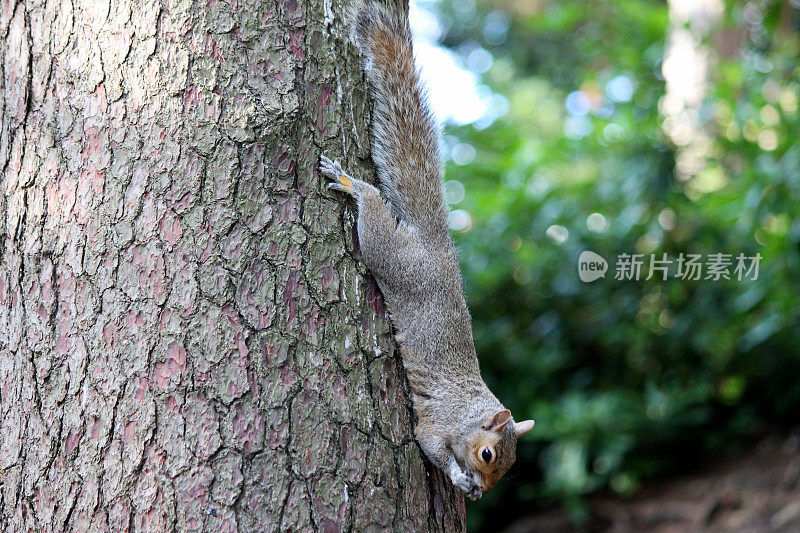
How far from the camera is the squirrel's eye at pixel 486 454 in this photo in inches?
73.7

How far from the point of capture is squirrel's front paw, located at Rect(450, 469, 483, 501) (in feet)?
4.95

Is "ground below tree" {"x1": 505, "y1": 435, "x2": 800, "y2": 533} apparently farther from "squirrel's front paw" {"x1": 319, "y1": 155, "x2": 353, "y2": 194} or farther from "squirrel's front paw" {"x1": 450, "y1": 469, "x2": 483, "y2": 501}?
"squirrel's front paw" {"x1": 319, "y1": 155, "x2": 353, "y2": 194}

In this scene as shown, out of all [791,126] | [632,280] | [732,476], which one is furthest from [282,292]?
[732,476]

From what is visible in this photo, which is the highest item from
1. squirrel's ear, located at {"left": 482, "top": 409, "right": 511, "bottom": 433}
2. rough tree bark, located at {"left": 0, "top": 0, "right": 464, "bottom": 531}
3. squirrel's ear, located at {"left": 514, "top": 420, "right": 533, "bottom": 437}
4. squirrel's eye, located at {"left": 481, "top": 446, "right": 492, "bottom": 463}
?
rough tree bark, located at {"left": 0, "top": 0, "right": 464, "bottom": 531}

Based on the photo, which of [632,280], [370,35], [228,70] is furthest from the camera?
[632,280]

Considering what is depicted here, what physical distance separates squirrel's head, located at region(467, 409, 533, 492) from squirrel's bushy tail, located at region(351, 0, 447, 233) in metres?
0.53

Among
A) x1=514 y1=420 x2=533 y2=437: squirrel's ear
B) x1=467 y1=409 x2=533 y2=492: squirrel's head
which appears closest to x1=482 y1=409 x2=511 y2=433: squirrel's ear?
x1=467 y1=409 x2=533 y2=492: squirrel's head

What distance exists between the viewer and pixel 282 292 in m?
1.25

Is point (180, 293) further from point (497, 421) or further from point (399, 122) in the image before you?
point (497, 421)

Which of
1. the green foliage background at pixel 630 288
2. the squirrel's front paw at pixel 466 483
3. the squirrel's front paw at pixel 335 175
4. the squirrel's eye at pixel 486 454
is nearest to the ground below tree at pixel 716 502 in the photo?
the green foliage background at pixel 630 288

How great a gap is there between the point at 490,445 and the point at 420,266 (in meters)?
0.52

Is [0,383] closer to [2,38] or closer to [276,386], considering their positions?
[276,386]

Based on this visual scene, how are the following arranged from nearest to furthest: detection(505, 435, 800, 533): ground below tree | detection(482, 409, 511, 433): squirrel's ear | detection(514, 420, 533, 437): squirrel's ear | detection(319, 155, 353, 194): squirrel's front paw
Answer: detection(319, 155, 353, 194): squirrel's front paw → detection(482, 409, 511, 433): squirrel's ear → detection(514, 420, 533, 437): squirrel's ear → detection(505, 435, 800, 533): ground below tree

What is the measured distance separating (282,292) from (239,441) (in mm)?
264
